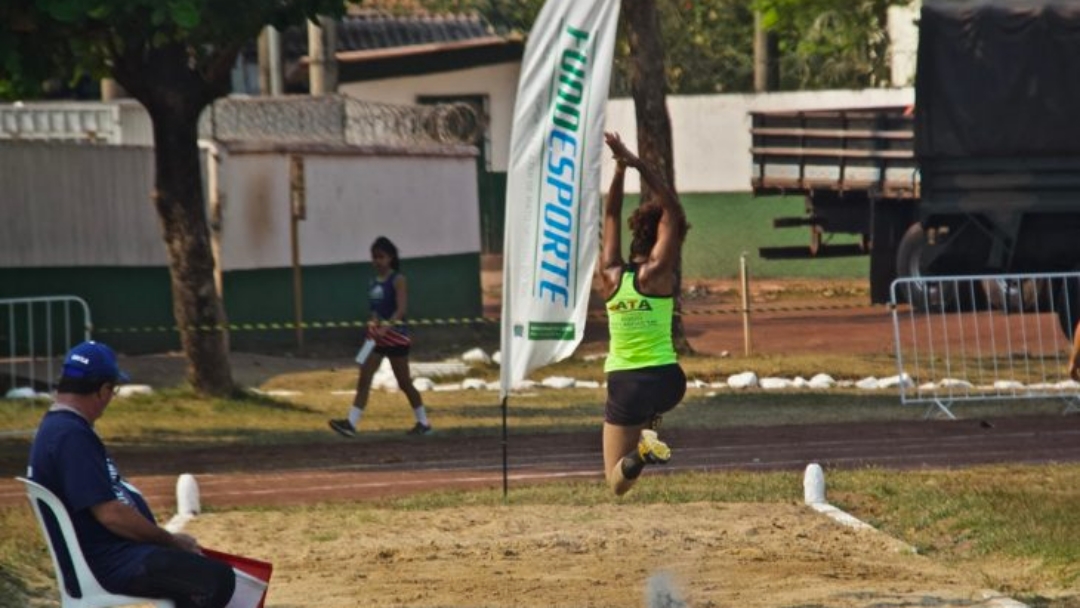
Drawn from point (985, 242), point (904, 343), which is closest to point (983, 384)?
point (985, 242)

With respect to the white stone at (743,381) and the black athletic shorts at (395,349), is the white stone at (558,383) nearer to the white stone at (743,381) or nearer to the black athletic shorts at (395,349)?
the white stone at (743,381)

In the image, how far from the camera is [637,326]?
11469mm

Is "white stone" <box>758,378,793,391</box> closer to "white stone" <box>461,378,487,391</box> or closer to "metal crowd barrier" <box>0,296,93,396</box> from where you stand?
"white stone" <box>461,378,487,391</box>

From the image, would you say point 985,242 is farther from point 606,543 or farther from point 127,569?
point 127,569

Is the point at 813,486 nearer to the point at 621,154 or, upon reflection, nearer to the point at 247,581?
the point at 621,154

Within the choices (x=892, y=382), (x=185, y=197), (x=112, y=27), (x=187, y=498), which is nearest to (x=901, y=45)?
(x=892, y=382)

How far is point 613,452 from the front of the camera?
38.4 feet

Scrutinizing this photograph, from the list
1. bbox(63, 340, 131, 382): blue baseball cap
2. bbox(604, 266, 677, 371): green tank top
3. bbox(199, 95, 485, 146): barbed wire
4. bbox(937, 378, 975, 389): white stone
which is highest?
bbox(199, 95, 485, 146): barbed wire

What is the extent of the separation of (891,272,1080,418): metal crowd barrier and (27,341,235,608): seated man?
12.0 metres

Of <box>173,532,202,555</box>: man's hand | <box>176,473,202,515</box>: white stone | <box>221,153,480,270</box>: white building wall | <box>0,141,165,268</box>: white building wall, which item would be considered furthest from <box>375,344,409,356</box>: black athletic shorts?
<box>173,532,202,555</box>: man's hand

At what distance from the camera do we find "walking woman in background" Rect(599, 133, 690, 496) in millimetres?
11398

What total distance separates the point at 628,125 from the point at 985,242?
14215 mm

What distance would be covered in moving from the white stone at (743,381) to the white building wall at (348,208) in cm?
664

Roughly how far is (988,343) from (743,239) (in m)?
12.0
